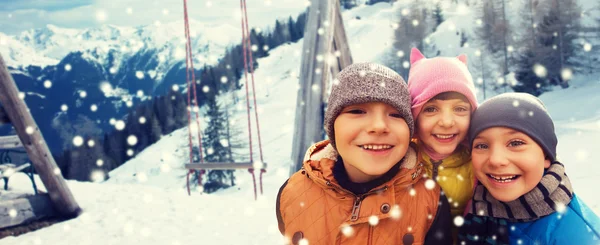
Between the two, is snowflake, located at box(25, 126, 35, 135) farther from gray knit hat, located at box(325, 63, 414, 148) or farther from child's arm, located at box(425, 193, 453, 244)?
child's arm, located at box(425, 193, 453, 244)

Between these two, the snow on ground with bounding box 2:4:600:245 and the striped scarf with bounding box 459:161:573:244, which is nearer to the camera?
the striped scarf with bounding box 459:161:573:244

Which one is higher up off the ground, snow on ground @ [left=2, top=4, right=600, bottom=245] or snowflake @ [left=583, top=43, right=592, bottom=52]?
snow on ground @ [left=2, top=4, right=600, bottom=245]

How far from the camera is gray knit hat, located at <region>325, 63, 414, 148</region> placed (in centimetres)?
160

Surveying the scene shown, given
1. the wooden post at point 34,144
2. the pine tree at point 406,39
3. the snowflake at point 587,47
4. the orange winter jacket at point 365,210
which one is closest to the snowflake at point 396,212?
the orange winter jacket at point 365,210

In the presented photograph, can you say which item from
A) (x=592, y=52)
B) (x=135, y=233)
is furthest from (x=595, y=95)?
(x=135, y=233)

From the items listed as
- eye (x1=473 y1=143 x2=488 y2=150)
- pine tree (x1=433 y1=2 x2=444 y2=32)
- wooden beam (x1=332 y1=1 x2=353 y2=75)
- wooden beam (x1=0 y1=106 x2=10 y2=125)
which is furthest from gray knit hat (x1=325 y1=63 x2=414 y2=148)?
pine tree (x1=433 y1=2 x2=444 y2=32)

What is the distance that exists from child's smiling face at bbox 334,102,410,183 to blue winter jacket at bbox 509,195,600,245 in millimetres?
486

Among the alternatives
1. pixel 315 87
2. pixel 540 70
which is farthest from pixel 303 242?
pixel 540 70

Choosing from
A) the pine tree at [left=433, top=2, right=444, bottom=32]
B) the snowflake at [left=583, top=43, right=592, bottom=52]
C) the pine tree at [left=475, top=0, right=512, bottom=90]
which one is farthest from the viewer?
the pine tree at [left=433, top=2, right=444, bottom=32]

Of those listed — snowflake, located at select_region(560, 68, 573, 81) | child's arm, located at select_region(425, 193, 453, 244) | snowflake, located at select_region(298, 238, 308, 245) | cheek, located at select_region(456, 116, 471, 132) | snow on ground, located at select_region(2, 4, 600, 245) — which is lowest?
snowflake, located at select_region(560, 68, 573, 81)

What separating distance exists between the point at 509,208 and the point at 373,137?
530mm

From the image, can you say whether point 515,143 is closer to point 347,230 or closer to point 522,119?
Answer: point 522,119

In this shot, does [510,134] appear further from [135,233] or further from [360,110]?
[135,233]

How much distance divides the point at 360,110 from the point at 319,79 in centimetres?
218
